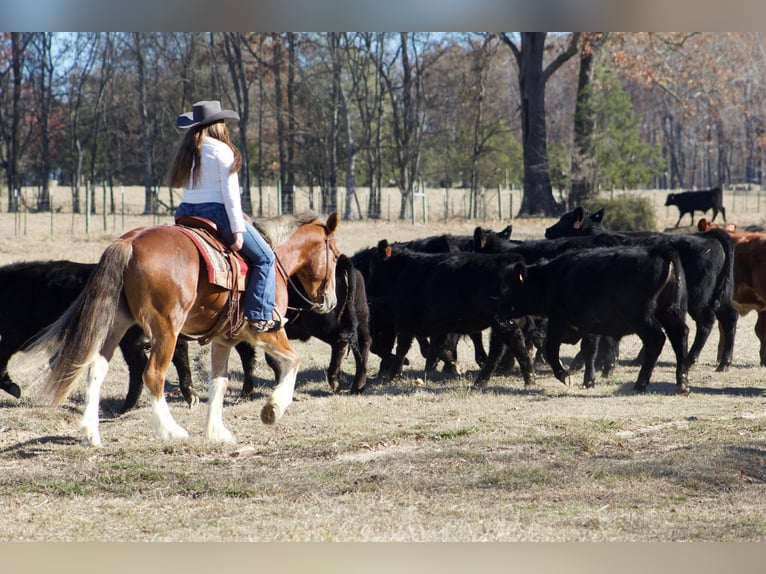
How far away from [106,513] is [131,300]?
1.67 metres

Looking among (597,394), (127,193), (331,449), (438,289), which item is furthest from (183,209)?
(127,193)

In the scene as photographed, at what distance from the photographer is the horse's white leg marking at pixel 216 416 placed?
7809 mm

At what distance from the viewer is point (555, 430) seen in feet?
26.7

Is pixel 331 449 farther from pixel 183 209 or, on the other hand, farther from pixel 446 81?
pixel 446 81

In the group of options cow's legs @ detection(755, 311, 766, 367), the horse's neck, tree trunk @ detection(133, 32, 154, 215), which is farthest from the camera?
tree trunk @ detection(133, 32, 154, 215)

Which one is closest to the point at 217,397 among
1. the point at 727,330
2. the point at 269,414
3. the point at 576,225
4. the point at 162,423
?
the point at 269,414

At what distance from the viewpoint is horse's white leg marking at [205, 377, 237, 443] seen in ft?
25.6

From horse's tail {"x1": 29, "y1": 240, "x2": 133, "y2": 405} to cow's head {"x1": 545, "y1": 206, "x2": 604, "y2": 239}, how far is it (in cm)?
893

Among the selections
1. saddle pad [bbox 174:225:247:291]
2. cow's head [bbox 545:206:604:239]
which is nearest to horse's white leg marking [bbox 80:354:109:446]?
saddle pad [bbox 174:225:247:291]

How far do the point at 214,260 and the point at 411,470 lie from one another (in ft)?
6.93

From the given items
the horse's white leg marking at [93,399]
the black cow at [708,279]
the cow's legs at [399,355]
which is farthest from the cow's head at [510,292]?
the horse's white leg marking at [93,399]

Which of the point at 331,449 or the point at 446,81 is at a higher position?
the point at 446,81

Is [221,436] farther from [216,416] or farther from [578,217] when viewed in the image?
[578,217]

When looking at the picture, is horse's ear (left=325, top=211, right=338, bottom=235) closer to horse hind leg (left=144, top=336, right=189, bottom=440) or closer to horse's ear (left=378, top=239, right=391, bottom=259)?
horse hind leg (left=144, top=336, right=189, bottom=440)
